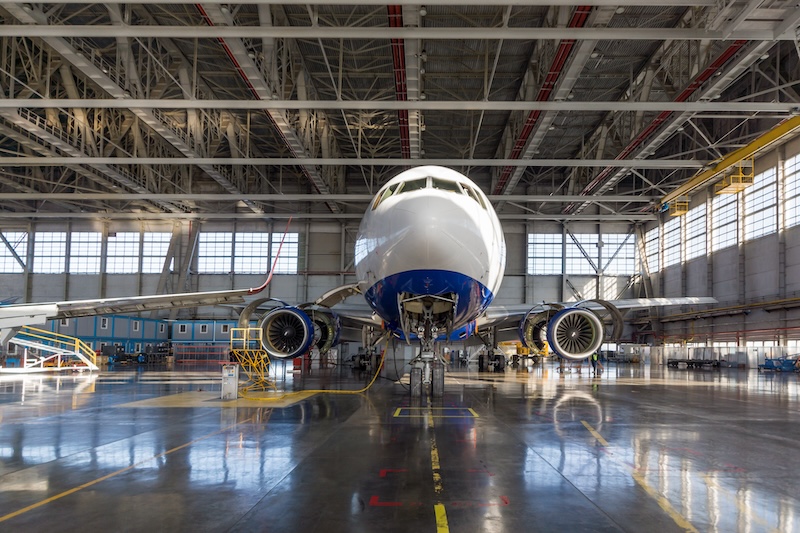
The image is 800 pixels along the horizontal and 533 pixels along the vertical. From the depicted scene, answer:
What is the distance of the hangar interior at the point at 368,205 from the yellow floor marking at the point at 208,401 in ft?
1.33

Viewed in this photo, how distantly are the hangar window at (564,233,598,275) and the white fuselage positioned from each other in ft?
119

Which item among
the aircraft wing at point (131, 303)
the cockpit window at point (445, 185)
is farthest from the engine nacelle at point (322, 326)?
the cockpit window at point (445, 185)

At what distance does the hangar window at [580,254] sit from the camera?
47062 millimetres

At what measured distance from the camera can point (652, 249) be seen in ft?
155

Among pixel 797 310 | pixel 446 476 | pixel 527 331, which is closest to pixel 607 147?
pixel 797 310

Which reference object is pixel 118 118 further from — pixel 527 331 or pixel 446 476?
pixel 446 476

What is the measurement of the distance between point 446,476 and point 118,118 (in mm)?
32659

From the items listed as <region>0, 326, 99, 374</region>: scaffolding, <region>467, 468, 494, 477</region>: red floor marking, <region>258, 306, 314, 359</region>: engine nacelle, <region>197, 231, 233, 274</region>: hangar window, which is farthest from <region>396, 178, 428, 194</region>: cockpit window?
<region>197, 231, 233, 274</region>: hangar window

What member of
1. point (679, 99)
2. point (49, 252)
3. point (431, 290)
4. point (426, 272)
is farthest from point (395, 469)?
point (49, 252)

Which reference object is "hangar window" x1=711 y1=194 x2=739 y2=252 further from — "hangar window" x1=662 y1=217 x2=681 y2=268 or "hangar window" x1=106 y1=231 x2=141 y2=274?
"hangar window" x1=106 y1=231 x2=141 y2=274

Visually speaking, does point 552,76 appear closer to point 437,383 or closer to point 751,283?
point 437,383

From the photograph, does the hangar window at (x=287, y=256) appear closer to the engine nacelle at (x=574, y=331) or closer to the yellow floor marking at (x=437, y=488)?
the engine nacelle at (x=574, y=331)

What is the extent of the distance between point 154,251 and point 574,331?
40.9 meters

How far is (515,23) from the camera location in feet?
74.4
